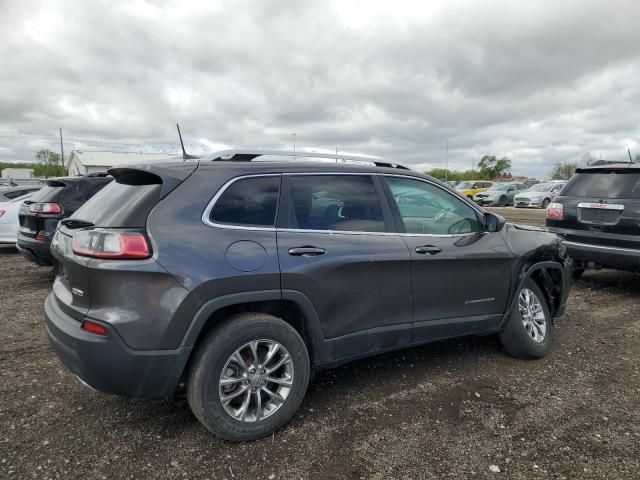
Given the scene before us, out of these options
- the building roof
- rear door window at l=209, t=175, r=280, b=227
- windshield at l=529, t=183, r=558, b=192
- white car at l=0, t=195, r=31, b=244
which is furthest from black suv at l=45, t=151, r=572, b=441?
the building roof

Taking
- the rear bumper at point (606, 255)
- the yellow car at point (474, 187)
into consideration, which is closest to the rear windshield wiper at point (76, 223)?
the rear bumper at point (606, 255)

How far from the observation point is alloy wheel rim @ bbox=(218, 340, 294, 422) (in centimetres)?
278

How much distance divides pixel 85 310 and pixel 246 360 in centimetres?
96

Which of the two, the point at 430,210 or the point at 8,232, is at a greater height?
the point at 430,210

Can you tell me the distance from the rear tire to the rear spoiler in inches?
117

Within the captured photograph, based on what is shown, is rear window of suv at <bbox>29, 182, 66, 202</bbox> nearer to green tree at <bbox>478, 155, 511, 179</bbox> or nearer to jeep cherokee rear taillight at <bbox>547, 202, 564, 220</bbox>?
jeep cherokee rear taillight at <bbox>547, 202, 564, 220</bbox>

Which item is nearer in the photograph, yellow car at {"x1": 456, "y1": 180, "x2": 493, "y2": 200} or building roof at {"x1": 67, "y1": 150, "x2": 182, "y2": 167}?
yellow car at {"x1": 456, "y1": 180, "x2": 493, "y2": 200}

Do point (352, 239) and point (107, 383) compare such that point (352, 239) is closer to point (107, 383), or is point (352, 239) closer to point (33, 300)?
point (107, 383)

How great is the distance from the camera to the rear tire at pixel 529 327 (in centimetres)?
410

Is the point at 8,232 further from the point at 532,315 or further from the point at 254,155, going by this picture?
the point at 532,315

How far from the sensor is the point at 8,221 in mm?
9086

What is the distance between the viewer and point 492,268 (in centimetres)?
391

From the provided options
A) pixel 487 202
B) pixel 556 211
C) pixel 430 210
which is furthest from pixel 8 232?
pixel 487 202

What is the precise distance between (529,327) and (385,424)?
1919mm
